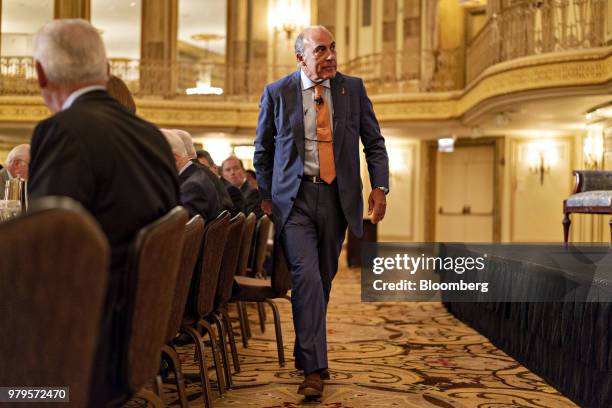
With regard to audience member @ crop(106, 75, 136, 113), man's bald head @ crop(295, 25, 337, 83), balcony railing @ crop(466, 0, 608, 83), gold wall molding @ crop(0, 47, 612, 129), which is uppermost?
balcony railing @ crop(466, 0, 608, 83)

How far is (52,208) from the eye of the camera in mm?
1245

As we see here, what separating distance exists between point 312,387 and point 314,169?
95 cm

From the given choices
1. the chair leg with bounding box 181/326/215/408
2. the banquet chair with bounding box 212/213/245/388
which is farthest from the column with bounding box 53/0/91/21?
the chair leg with bounding box 181/326/215/408

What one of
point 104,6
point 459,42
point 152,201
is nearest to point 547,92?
point 459,42

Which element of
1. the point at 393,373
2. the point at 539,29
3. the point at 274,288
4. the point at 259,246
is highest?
the point at 539,29

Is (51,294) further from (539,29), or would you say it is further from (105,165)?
(539,29)

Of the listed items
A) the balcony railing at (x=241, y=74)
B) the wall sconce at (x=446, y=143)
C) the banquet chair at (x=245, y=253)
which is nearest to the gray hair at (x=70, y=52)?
the banquet chair at (x=245, y=253)

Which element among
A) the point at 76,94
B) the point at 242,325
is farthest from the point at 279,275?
the point at 76,94

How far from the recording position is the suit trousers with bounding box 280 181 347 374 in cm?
334

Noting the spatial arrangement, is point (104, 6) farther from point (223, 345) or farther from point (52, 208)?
point (52, 208)

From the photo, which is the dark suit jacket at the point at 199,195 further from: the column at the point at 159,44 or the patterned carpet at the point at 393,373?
the column at the point at 159,44

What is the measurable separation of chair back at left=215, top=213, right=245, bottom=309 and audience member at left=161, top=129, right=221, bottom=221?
244mm

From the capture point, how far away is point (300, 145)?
351 centimetres

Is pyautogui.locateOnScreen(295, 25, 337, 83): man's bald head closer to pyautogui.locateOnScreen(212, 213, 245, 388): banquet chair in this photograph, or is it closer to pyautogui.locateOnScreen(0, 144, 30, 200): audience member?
pyautogui.locateOnScreen(212, 213, 245, 388): banquet chair
